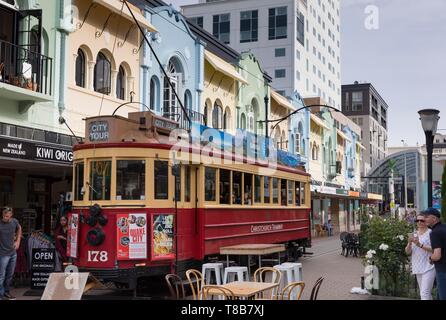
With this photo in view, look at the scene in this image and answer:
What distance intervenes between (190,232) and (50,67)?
6.24 metres

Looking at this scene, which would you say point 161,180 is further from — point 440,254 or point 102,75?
point 102,75

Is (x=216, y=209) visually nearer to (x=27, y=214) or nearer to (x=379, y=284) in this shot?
(x=379, y=284)

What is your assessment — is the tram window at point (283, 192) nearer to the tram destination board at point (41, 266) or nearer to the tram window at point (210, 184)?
the tram window at point (210, 184)

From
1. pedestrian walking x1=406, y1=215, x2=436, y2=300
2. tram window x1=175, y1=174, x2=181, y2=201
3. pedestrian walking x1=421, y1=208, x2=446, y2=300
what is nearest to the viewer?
pedestrian walking x1=421, y1=208, x2=446, y2=300

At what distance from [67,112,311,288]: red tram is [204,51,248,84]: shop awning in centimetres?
1063

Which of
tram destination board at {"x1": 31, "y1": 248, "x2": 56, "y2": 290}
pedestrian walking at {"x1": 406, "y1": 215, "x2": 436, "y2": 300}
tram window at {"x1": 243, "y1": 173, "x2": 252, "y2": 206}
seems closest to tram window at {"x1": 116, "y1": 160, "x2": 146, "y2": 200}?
tram destination board at {"x1": 31, "y1": 248, "x2": 56, "y2": 290}

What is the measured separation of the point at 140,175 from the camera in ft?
38.1

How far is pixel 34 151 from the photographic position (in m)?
13.4

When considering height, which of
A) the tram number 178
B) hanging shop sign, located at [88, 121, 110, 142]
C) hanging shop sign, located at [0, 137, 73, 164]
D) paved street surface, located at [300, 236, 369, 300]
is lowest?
paved street surface, located at [300, 236, 369, 300]

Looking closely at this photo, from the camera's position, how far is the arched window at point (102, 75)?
707 inches

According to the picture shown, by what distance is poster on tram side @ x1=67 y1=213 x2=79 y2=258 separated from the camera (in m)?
11.4

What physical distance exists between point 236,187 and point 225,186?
2.30ft

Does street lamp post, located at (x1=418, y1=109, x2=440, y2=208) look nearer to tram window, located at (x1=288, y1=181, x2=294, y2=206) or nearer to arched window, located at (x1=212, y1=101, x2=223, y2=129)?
tram window, located at (x1=288, y1=181, x2=294, y2=206)
